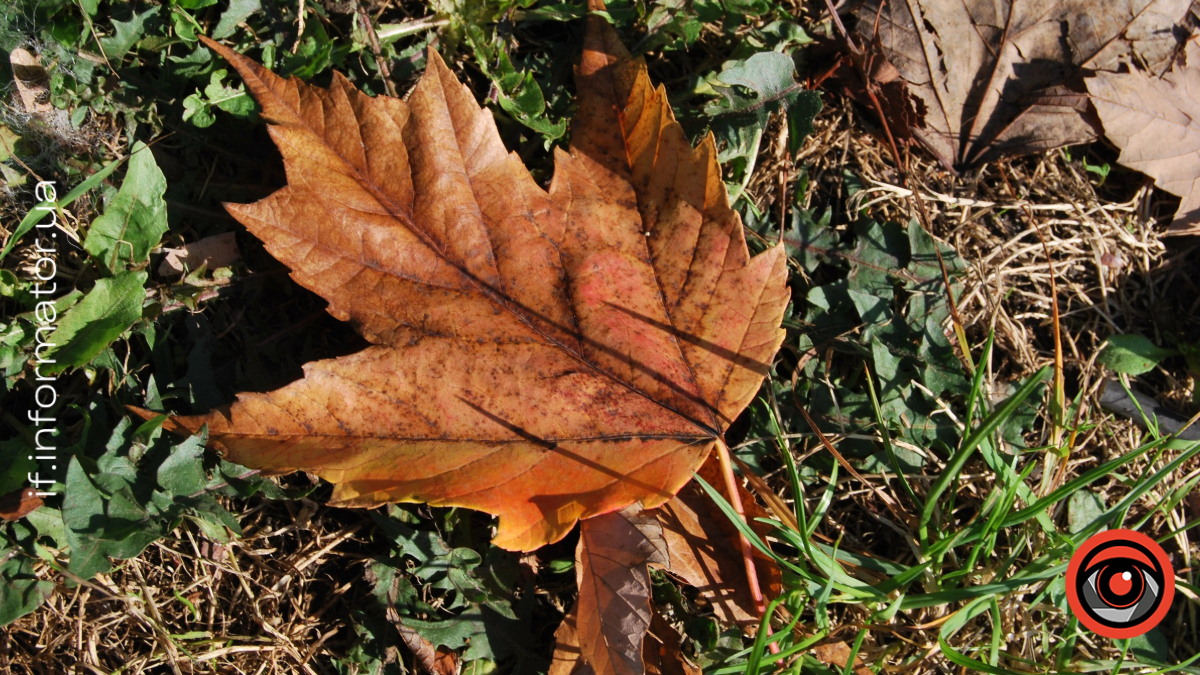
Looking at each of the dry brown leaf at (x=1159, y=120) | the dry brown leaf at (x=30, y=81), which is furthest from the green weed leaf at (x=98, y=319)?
the dry brown leaf at (x=1159, y=120)

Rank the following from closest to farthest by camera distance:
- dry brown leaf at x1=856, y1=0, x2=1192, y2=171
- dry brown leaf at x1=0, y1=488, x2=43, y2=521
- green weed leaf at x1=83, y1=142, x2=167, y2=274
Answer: dry brown leaf at x1=0, y1=488, x2=43, y2=521 → green weed leaf at x1=83, y1=142, x2=167, y2=274 → dry brown leaf at x1=856, y1=0, x2=1192, y2=171

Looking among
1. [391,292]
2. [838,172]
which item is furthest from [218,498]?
[838,172]

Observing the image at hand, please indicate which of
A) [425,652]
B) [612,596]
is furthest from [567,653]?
[425,652]

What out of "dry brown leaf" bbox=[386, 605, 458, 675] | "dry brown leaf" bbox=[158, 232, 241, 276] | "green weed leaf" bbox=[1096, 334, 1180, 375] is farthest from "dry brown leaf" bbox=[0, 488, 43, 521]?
"green weed leaf" bbox=[1096, 334, 1180, 375]

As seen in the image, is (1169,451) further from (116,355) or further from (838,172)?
(116,355)

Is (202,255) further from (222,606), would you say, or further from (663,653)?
(663,653)

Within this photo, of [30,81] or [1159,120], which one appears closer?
[30,81]

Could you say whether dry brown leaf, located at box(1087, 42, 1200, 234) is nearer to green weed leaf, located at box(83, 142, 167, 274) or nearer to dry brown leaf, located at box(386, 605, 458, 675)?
dry brown leaf, located at box(386, 605, 458, 675)
